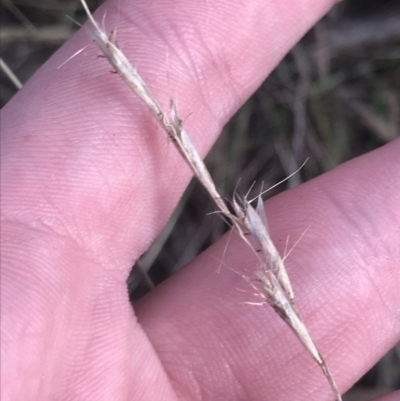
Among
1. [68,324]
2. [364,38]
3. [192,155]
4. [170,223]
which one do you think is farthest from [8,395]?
[364,38]

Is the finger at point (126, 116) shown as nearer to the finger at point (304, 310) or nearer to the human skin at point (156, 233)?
the human skin at point (156, 233)

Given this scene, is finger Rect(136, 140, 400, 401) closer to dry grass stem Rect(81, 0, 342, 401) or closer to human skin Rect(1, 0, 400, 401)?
human skin Rect(1, 0, 400, 401)

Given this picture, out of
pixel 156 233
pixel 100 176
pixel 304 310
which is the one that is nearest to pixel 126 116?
pixel 100 176

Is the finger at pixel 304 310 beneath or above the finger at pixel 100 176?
beneath

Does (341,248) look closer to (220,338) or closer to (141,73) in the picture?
(220,338)

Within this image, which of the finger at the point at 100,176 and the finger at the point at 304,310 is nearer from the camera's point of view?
the finger at the point at 100,176

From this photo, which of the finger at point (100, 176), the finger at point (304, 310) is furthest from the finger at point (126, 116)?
the finger at point (304, 310)

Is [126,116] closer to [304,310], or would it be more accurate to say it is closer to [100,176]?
[100,176]
